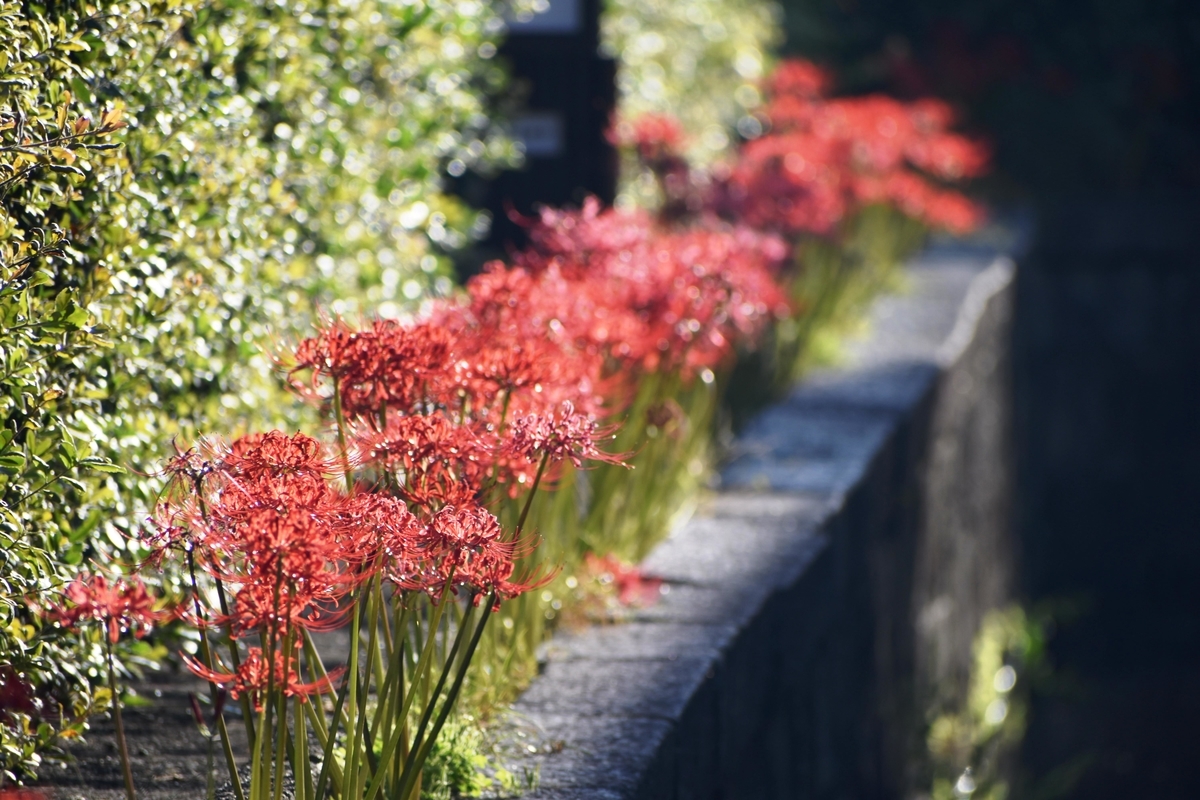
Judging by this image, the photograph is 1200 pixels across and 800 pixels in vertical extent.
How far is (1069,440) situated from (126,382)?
277 inches

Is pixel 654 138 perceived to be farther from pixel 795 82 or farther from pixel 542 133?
pixel 795 82

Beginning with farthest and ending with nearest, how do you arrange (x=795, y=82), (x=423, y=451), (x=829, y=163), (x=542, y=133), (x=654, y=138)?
(x=795, y=82), (x=829, y=163), (x=542, y=133), (x=654, y=138), (x=423, y=451)

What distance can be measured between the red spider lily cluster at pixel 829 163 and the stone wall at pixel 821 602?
0.47 m

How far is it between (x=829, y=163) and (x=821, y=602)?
265cm

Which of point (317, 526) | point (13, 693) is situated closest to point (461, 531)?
point (317, 526)

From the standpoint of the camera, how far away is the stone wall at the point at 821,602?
2297 mm

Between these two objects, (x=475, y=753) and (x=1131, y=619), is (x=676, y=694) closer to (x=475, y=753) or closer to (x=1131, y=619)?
(x=475, y=753)

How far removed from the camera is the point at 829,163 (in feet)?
18.1

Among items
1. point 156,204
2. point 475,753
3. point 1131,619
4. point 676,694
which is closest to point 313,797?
point 475,753

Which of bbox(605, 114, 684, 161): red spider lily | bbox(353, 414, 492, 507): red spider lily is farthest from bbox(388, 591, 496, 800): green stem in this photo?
bbox(605, 114, 684, 161): red spider lily

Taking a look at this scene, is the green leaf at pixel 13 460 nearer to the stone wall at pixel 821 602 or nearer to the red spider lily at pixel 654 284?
the stone wall at pixel 821 602

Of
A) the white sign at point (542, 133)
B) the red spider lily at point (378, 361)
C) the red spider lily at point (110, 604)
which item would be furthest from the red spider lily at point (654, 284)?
the white sign at point (542, 133)

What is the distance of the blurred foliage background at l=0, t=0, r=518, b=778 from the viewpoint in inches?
71.5

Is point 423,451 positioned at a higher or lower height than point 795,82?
lower
